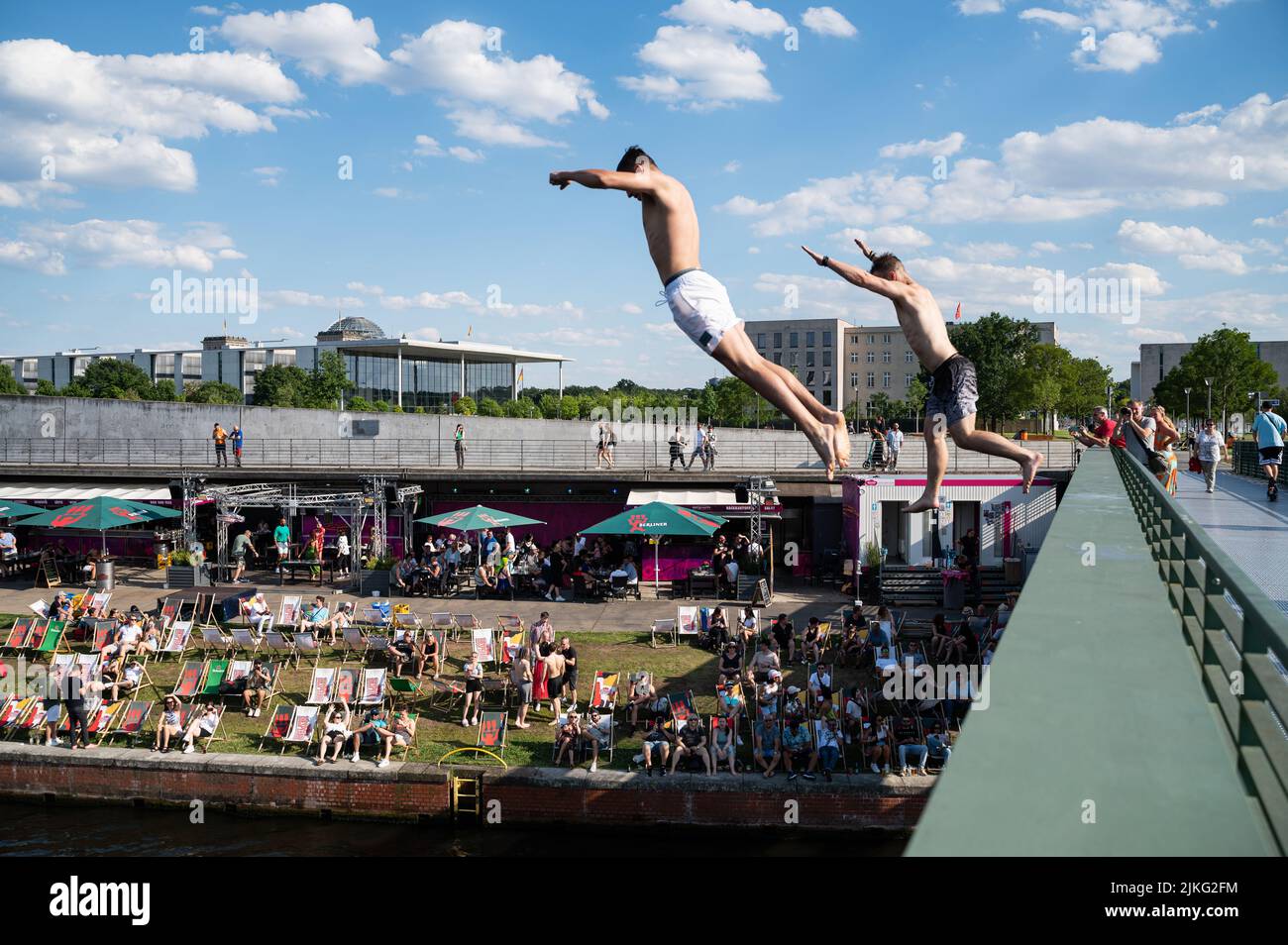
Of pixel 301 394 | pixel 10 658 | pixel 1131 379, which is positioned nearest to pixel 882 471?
pixel 10 658

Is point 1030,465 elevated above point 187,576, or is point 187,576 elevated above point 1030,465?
point 1030,465

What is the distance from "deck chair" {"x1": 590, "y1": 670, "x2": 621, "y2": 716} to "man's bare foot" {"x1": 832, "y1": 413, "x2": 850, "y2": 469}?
12756mm

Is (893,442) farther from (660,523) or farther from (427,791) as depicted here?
(427,791)

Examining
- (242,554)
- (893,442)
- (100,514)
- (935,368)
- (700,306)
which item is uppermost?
(700,306)

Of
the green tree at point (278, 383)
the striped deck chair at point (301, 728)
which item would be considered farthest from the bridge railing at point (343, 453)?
the green tree at point (278, 383)

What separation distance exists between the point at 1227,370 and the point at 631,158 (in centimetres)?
6642

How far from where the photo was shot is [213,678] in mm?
17906

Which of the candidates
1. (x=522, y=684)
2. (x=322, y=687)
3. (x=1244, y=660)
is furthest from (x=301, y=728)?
(x=1244, y=660)

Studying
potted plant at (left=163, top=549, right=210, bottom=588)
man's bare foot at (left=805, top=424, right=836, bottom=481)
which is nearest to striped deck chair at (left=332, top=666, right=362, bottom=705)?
potted plant at (left=163, top=549, right=210, bottom=588)

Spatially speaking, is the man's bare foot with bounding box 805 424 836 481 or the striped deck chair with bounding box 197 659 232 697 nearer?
the man's bare foot with bounding box 805 424 836 481

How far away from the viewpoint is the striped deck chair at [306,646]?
63.7ft

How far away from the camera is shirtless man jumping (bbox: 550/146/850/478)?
4.11 m

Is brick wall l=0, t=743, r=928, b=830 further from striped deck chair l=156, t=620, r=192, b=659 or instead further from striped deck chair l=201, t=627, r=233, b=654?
striped deck chair l=156, t=620, r=192, b=659
